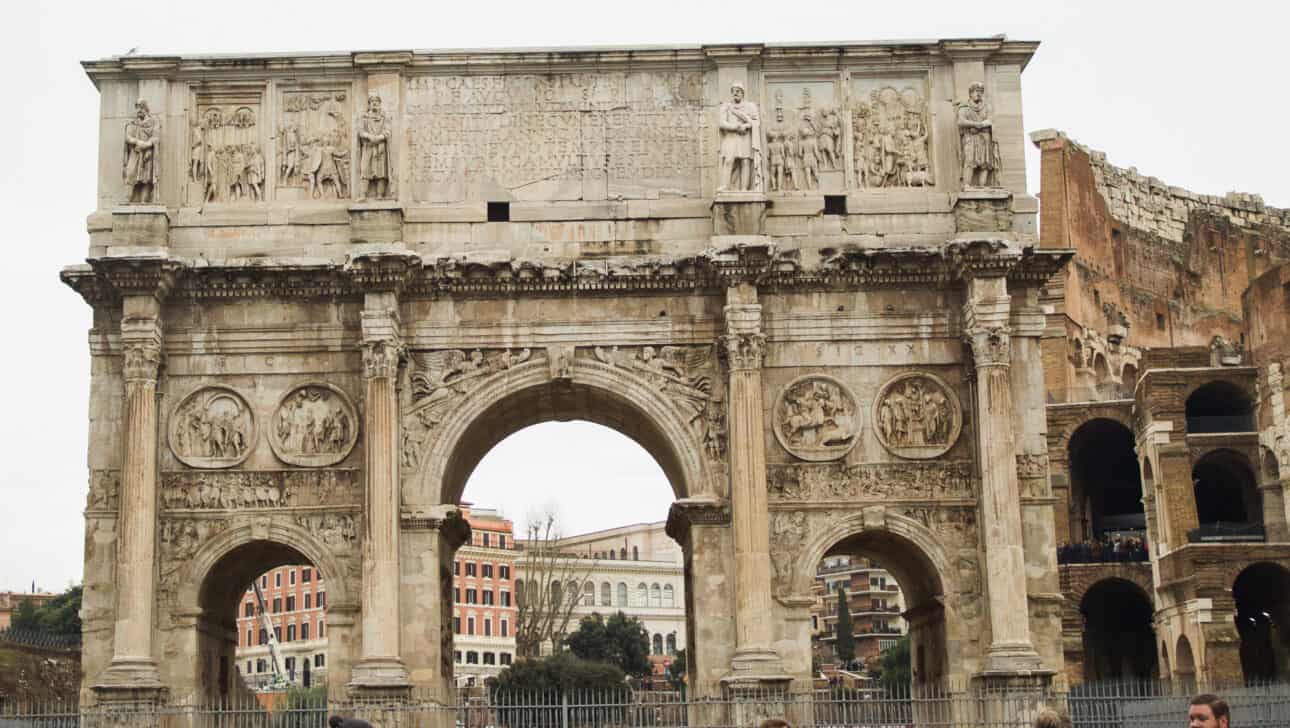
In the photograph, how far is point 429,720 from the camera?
2073 cm

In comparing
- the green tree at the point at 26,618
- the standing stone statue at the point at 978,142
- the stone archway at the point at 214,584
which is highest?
the standing stone statue at the point at 978,142

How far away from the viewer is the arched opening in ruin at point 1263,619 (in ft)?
130

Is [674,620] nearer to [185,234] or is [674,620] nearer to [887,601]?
[887,601]

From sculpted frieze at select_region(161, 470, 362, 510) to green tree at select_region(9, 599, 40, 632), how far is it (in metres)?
39.3

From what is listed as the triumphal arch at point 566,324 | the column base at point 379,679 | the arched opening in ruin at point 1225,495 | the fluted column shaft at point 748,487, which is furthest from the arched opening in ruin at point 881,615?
the arched opening in ruin at point 1225,495

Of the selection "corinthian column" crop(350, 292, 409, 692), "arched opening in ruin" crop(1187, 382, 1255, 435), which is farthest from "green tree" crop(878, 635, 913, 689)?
"corinthian column" crop(350, 292, 409, 692)

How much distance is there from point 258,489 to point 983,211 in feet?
32.2

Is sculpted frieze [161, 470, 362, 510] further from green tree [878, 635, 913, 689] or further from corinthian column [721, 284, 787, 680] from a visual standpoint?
green tree [878, 635, 913, 689]

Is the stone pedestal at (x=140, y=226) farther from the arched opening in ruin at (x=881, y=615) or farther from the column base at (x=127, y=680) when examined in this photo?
the arched opening in ruin at (x=881, y=615)

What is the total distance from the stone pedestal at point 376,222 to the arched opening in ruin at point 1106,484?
26.3m

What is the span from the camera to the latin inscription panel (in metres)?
22.5

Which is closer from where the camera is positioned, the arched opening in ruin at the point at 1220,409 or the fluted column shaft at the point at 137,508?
the fluted column shaft at the point at 137,508

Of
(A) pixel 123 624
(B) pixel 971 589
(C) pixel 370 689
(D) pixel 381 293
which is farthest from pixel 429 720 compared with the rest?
(B) pixel 971 589

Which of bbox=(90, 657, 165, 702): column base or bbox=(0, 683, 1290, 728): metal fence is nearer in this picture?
bbox=(0, 683, 1290, 728): metal fence
